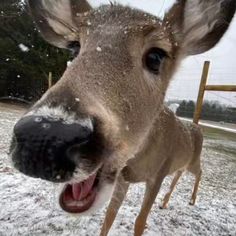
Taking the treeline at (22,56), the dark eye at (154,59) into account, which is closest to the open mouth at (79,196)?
the dark eye at (154,59)

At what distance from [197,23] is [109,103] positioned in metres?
1.61

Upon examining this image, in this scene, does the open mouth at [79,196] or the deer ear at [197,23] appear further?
the deer ear at [197,23]

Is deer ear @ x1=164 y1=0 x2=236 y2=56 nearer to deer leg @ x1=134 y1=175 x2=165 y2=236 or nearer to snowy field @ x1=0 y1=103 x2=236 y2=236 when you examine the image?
deer leg @ x1=134 y1=175 x2=165 y2=236

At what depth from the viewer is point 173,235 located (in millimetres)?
4191

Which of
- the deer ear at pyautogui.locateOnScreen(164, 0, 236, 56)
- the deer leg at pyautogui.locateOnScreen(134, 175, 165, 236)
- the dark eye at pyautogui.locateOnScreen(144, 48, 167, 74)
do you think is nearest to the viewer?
the dark eye at pyautogui.locateOnScreen(144, 48, 167, 74)

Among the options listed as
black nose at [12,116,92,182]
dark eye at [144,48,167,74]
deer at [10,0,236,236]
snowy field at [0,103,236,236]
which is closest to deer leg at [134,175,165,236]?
deer at [10,0,236,236]

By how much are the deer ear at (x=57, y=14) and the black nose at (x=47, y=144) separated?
6.31ft

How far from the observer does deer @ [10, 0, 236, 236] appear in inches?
62.4

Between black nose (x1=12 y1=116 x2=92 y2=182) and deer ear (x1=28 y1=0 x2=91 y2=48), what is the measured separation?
6.31 feet

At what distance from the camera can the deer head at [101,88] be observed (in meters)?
1.58

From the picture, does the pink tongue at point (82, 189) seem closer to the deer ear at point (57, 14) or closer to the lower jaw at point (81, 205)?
the lower jaw at point (81, 205)

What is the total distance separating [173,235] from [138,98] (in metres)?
2.22

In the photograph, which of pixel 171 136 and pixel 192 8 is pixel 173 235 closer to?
pixel 171 136

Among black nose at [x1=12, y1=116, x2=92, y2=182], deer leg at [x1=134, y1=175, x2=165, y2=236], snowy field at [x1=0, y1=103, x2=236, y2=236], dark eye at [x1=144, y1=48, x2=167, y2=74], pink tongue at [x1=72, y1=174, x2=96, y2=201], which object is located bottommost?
snowy field at [x1=0, y1=103, x2=236, y2=236]
